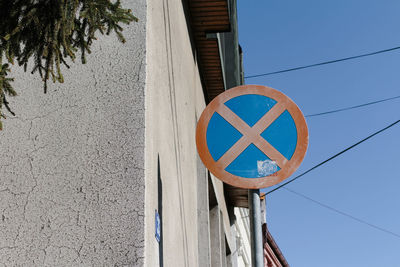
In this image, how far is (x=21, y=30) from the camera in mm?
2805

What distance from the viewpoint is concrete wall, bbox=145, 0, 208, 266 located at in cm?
371

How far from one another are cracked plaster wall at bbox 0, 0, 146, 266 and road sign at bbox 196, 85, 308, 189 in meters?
0.69

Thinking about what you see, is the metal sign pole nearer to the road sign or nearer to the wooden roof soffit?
the road sign

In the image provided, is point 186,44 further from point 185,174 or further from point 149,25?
point 149,25

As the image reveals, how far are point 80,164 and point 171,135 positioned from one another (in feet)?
4.85

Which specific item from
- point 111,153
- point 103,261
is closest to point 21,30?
point 111,153

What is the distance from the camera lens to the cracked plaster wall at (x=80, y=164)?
10.8ft

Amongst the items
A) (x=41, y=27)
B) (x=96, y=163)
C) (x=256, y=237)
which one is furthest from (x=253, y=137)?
(x=41, y=27)

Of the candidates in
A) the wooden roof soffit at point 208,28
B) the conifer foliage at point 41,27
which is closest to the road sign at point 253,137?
the conifer foliage at point 41,27

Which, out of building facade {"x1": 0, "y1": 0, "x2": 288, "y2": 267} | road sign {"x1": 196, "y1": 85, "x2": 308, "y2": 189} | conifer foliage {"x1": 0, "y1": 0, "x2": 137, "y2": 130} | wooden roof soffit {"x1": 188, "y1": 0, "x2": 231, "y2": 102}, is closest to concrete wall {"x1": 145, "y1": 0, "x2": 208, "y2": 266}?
building facade {"x1": 0, "y1": 0, "x2": 288, "y2": 267}

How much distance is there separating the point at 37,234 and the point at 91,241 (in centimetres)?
30

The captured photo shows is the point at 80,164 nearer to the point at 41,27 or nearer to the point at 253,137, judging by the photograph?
the point at 41,27

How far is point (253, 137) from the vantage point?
405 centimetres

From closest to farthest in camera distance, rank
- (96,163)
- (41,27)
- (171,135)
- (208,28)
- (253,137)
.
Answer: (41,27) < (96,163) < (253,137) < (171,135) < (208,28)
